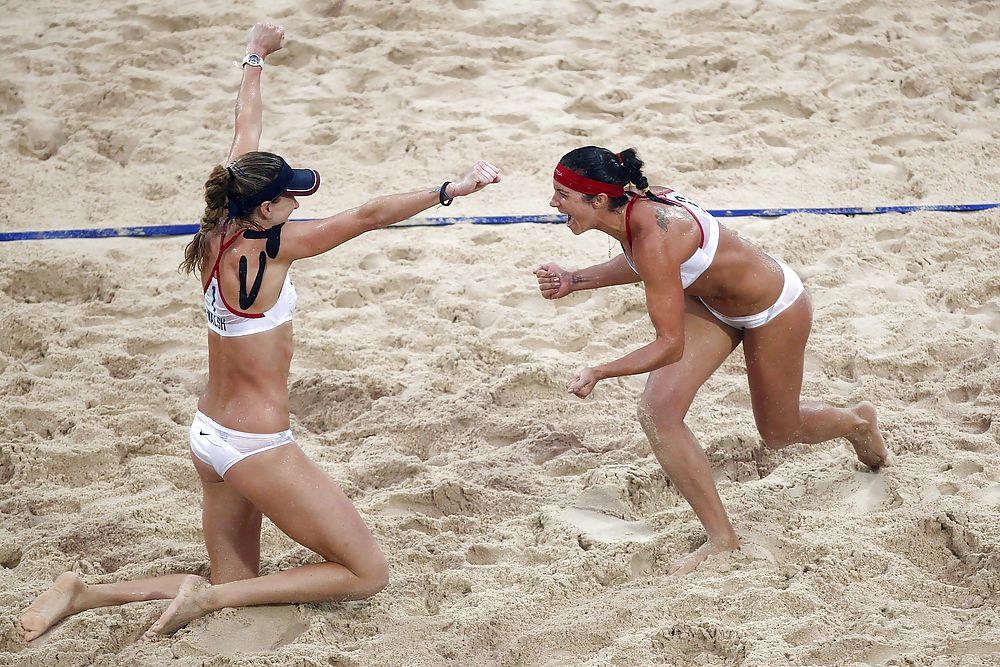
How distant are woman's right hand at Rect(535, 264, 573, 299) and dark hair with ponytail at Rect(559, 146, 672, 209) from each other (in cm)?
47

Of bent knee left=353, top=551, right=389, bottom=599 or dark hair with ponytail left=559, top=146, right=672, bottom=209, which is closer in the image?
bent knee left=353, top=551, right=389, bottom=599

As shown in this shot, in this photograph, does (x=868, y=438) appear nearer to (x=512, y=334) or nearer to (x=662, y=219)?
(x=662, y=219)

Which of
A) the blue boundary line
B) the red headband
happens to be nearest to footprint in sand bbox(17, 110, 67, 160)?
the blue boundary line

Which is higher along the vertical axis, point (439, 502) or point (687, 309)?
point (687, 309)

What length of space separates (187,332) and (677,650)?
3.28 meters

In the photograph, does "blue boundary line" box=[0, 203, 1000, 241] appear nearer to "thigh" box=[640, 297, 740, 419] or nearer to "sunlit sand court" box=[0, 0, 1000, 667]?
"sunlit sand court" box=[0, 0, 1000, 667]

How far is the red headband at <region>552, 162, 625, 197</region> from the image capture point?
12.1 feet

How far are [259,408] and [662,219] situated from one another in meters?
1.51

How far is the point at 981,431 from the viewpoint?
4.55 m

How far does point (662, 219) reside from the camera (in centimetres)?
373

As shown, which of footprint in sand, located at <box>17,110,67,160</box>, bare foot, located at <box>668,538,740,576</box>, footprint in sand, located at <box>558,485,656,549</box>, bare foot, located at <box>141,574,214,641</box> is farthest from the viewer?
footprint in sand, located at <box>17,110,67,160</box>

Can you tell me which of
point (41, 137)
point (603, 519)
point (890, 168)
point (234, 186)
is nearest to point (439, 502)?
point (603, 519)

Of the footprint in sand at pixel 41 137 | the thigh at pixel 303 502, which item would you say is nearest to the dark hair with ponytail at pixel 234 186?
the thigh at pixel 303 502

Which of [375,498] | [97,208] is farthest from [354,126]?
[375,498]
